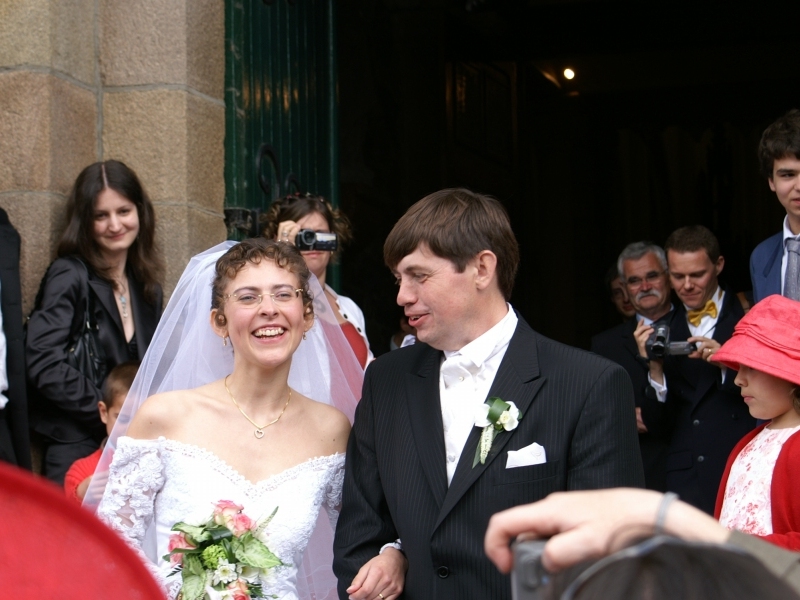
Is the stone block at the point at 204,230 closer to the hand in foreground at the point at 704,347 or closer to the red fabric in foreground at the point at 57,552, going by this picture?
the hand in foreground at the point at 704,347

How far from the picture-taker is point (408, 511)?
2.76m

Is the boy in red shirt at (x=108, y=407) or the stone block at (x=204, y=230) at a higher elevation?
the stone block at (x=204, y=230)

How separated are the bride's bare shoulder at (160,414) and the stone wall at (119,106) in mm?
1322

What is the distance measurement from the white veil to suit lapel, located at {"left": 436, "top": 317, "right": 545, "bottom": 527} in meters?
0.85

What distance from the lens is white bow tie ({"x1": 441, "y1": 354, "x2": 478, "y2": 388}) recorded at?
9.50 ft

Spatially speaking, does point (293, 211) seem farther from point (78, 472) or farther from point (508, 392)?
point (508, 392)

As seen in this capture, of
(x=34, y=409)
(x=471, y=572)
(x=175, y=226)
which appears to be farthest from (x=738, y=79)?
(x=471, y=572)

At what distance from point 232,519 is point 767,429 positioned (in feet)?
5.39

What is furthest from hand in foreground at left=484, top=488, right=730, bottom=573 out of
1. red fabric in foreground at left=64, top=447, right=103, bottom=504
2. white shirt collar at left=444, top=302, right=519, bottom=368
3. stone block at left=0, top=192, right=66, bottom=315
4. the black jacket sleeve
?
stone block at left=0, top=192, right=66, bottom=315

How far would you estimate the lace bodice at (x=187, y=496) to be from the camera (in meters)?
3.09

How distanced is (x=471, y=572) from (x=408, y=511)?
22 cm

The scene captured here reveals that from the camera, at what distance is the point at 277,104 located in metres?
5.48

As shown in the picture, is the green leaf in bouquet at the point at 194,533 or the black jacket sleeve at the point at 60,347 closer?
the green leaf in bouquet at the point at 194,533

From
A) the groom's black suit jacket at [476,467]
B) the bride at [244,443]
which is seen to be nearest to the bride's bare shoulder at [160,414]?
the bride at [244,443]
